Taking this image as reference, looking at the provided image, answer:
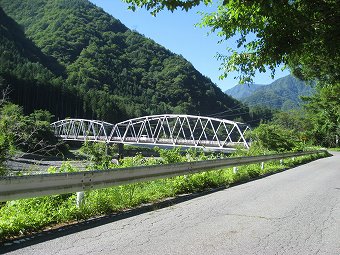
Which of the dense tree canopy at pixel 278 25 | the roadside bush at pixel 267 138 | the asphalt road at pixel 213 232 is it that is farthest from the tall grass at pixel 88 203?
the roadside bush at pixel 267 138

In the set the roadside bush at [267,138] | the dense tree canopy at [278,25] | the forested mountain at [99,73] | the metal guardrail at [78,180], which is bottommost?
the roadside bush at [267,138]

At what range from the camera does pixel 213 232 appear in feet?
17.7

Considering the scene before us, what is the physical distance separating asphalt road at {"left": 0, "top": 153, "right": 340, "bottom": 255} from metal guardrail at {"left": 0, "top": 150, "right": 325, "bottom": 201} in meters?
0.75

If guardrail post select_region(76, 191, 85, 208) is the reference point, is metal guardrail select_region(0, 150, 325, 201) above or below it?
above

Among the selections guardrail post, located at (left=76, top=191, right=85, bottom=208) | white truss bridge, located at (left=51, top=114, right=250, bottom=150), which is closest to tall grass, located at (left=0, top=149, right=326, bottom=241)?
guardrail post, located at (left=76, top=191, right=85, bottom=208)

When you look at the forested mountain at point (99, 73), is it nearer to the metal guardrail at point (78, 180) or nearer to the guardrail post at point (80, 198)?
the metal guardrail at point (78, 180)

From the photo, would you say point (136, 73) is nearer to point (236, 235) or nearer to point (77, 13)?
point (77, 13)

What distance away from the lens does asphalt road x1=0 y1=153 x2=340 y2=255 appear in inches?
177

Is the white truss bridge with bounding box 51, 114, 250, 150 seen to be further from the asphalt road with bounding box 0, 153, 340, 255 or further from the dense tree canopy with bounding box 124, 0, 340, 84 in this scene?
the dense tree canopy with bounding box 124, 0, 340, 84

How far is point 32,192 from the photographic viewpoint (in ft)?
17.3

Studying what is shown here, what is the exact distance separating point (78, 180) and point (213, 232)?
94.6 inches

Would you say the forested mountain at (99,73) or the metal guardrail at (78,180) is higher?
the forested mountain at (99,73)

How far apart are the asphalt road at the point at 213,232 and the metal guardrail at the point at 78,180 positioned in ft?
2.45

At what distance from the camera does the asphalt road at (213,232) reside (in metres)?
4.50
